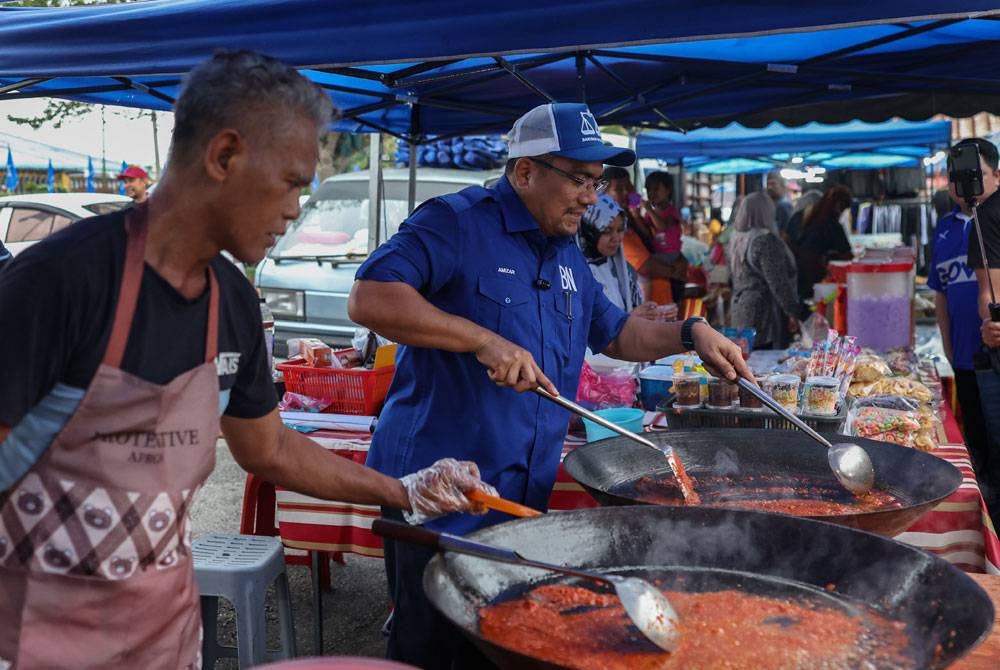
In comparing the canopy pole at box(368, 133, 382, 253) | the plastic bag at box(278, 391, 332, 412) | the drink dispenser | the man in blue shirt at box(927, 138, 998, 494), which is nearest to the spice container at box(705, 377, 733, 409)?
the plastic bag at box(278, 391, 332, 412)

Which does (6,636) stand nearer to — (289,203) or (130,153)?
(289,203)

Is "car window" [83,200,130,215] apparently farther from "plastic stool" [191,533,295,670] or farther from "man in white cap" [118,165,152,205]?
"plastic stool" [191,533,295,670]

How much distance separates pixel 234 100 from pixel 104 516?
0.67 m

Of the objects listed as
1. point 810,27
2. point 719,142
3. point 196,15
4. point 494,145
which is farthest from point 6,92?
point 719,142

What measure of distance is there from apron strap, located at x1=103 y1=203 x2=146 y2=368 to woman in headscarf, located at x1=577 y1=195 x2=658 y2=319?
153 inches

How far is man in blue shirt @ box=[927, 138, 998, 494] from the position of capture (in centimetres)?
536

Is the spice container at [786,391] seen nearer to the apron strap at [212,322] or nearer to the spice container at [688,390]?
the spice container at [688,390]

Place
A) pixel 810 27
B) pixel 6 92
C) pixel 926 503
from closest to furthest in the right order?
1. pixel 926 503
2. pixel 810 27
3. pixel 6 92

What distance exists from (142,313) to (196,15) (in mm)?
2682

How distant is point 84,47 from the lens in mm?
3965

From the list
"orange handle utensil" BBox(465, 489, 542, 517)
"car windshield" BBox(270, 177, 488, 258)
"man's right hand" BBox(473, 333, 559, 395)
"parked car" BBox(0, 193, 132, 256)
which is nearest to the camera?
"orange handle utensil" BBox(465, 489, 542, 517)

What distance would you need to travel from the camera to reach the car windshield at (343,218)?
8273mm

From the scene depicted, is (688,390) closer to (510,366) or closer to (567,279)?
(567,279)

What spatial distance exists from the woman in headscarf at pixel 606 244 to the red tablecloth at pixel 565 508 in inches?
86.2
